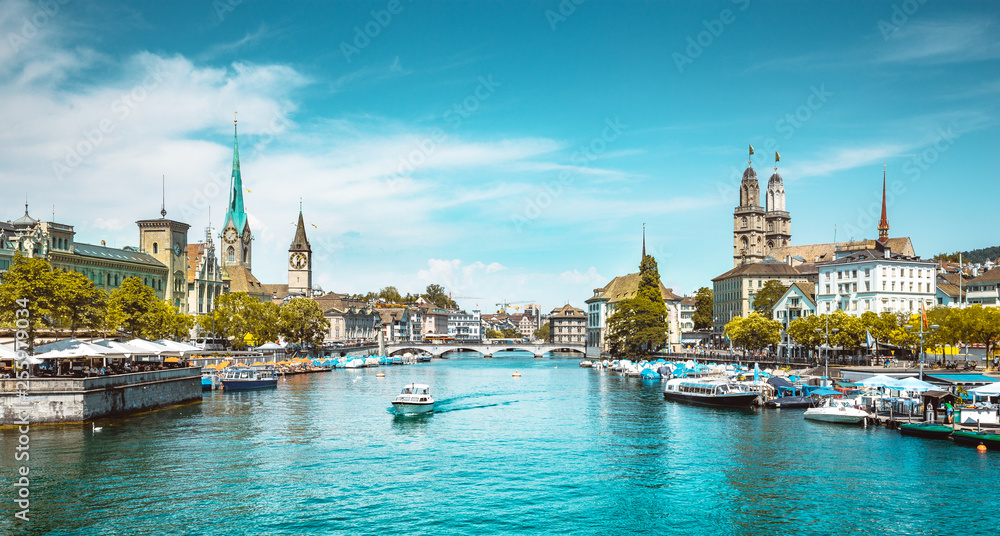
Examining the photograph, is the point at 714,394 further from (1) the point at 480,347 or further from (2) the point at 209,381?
(1) the point at 480,347

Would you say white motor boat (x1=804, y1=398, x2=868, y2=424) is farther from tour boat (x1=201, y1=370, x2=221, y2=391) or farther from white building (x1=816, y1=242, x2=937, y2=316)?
tour boat (x1=201, y1=370, x2=221, y2=391)

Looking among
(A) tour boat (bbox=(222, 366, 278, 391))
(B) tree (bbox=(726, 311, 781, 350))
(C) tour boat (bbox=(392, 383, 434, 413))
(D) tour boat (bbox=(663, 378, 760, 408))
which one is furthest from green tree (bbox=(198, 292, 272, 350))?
(B) tree (bbox=(726, 311, 781, 350))

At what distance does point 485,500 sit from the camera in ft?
112

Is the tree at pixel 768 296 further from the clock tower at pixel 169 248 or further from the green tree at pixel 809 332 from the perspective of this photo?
the clock tower at pixel 169 248

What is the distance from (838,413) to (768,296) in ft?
330

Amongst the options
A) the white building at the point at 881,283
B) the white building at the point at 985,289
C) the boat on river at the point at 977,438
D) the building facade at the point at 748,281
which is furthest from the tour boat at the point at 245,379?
the building facade at the point at 748,281

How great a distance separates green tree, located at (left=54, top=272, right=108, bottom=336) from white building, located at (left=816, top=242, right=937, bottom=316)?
90.1 m

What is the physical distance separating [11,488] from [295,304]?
357 ft

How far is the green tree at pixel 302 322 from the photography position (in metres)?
134

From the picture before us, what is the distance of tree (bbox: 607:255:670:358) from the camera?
132250 mm

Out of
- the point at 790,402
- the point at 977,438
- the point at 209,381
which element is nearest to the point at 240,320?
the point at 209,381

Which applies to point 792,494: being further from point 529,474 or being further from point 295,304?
point 295,304

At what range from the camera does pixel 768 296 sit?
152 meters

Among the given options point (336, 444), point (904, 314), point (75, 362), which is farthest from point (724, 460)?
point (904, 314)
